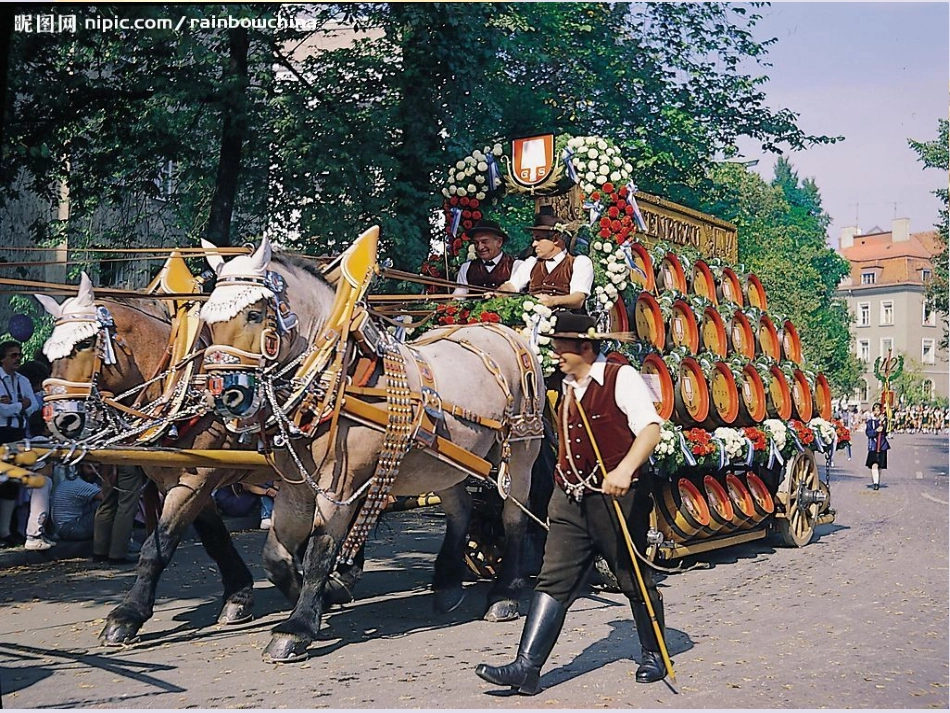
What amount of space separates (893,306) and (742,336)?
69366 millimetres

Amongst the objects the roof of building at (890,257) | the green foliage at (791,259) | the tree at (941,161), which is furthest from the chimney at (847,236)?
the tree at (941,161)

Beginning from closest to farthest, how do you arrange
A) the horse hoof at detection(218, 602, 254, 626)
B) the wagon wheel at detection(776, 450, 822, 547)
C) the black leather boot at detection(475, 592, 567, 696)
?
the black leather boot at detection(475, 592, 567, 696), the horse hoof at detection(218, 602, 254, 626), the wagon wheel at detection(776, 450, 822, 547)

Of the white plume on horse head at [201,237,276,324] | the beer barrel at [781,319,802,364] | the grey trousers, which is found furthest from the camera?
the beer barrel at [781,319,802,364]

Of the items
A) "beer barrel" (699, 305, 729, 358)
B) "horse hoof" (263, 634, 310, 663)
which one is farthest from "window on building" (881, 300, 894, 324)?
"horse hoof" (263, 634, 310, 663)

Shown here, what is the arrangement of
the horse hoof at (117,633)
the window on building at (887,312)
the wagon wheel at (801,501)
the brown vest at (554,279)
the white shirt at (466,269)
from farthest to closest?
the window on building at (887,312) < the wagon wheel at (801,501) < the white shirt at (466,269) < the brown vest at (554,279) < the horse hoof at (117,633)

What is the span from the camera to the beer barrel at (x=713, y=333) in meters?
10.0

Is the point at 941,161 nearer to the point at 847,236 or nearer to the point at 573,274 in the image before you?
the point at 573,274

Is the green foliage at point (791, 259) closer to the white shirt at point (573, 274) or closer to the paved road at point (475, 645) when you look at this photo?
the white shirt at point (573, 274)

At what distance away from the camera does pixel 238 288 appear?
5.87 metres

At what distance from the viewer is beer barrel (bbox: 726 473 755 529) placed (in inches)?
392

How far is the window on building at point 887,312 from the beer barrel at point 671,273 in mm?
70288

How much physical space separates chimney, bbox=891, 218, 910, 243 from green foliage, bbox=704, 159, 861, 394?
85.7 feet

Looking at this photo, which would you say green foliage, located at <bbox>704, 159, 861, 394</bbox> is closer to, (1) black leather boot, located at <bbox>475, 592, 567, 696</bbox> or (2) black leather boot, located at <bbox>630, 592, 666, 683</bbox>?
(2) black leather boot, located at <bbox>630, 592, 666, 683</bbox>

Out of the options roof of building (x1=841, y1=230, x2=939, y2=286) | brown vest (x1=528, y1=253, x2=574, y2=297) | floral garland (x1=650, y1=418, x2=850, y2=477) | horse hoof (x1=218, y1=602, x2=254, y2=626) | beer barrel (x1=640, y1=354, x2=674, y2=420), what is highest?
roof of building (x1=841, y1=230, x2=939, y2=286)
